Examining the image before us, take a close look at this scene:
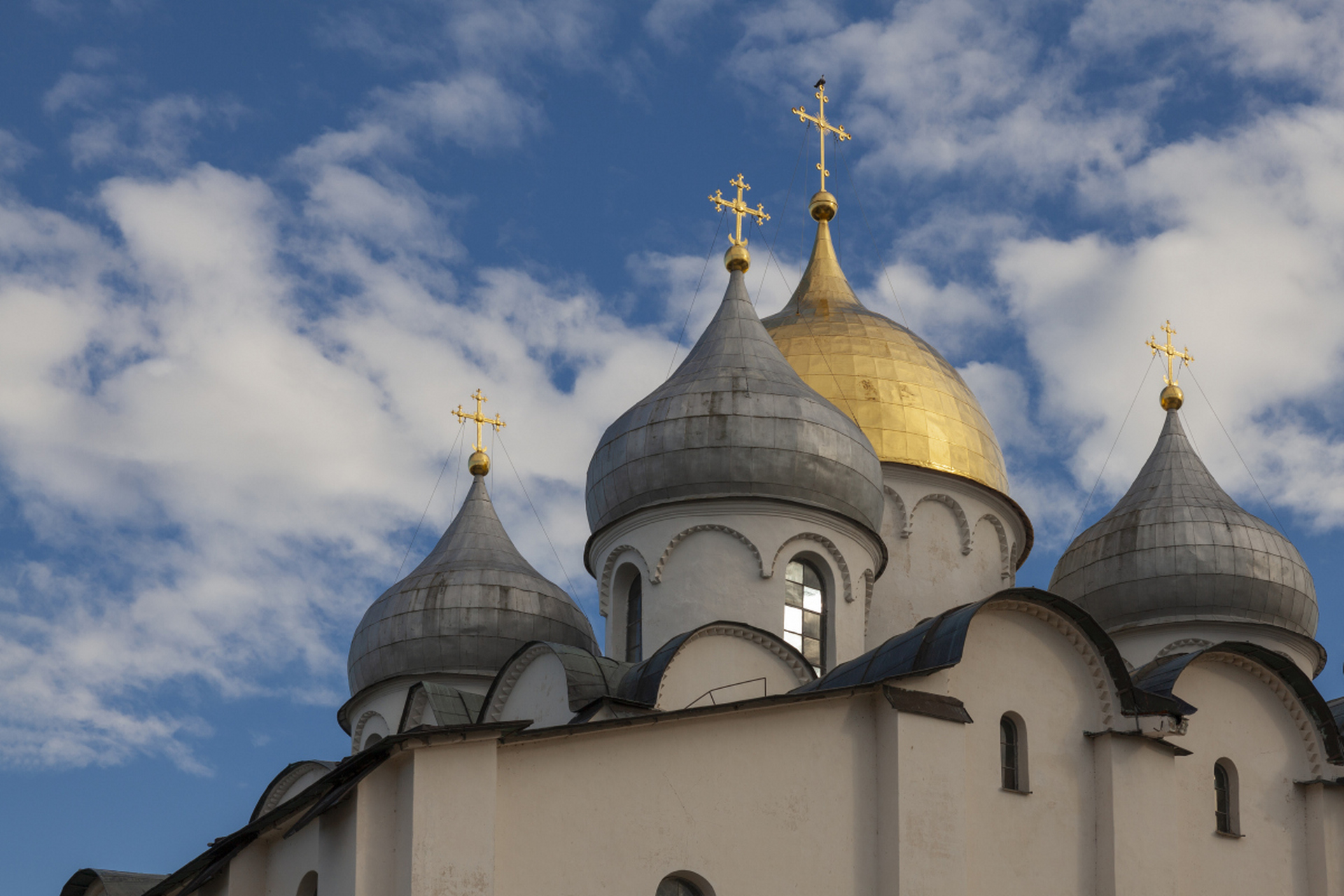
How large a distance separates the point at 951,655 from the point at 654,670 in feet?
9.89

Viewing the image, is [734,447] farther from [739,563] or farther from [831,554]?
[831,554]

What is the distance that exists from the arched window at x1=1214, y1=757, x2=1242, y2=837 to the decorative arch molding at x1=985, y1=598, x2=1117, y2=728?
1374 millimetres

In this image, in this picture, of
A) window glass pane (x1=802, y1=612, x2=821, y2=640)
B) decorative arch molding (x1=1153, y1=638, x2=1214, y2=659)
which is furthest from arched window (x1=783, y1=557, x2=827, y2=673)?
decorative arch molding (x1=1153, y1=638, x2=1214, y2=659)

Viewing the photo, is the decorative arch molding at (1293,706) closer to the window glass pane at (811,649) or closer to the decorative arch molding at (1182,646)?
the window glass pane at (811,649)

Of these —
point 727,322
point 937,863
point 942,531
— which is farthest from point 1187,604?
point 937,863

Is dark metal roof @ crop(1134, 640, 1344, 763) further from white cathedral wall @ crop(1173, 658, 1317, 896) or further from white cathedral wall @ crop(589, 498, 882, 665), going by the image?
white cathedral wall @ crop(589, 498, 882, 665)

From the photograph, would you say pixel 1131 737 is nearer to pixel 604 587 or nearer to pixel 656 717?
pixel 656 717

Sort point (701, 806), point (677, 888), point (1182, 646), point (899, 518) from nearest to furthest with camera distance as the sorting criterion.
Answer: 1. point (677, 888)
2. point (701, 806)
3. point (1182, 646)
4. point (899, 518)

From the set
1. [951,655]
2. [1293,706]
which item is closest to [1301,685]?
[1293,706]

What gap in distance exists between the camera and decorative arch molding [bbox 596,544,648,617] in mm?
18966

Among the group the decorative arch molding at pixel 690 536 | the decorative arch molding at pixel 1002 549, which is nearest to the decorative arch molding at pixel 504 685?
the decorative arch molding at pixel 690 536

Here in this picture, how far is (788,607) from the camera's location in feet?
60.4

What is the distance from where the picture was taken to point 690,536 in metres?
18.5

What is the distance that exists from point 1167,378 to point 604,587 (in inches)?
312
